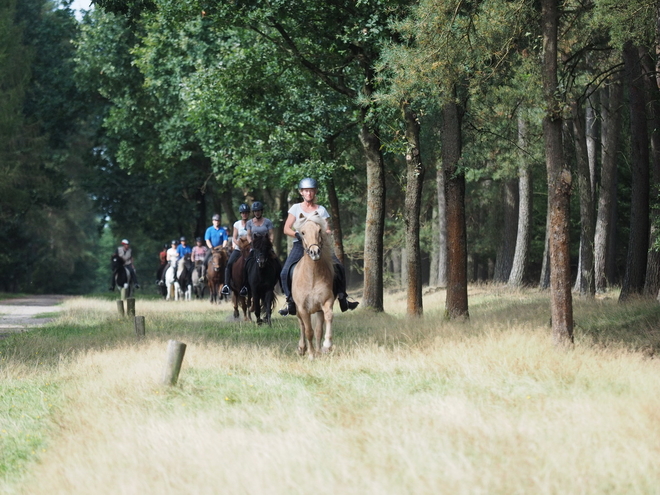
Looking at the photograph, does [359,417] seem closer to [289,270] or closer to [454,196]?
[289,270]

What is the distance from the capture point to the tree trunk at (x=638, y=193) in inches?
829

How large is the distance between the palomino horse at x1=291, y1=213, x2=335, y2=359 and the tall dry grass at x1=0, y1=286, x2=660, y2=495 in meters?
0.56

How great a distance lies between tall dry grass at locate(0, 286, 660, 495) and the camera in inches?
288

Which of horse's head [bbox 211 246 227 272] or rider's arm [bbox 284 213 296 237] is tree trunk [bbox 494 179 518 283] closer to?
horse's head [bbox 211 246 227 272]

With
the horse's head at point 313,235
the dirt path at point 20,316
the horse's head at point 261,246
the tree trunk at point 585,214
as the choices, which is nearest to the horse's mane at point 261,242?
the horse's head at point 261,246

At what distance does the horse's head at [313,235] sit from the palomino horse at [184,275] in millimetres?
25817

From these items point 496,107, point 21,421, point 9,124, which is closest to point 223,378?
point 21,421

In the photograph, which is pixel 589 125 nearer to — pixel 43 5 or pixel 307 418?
pixel 307 418

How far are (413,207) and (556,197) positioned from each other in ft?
26.0

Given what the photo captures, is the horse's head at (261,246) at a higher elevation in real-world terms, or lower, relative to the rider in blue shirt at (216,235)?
lower

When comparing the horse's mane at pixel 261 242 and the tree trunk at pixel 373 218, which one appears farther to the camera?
the tree trunk at pixel 373 218

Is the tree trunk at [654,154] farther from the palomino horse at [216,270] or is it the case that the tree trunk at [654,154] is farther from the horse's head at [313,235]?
the palomino horse at [216,270]

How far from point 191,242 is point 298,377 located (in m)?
50.4

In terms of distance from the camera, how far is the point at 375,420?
906 centimetres
